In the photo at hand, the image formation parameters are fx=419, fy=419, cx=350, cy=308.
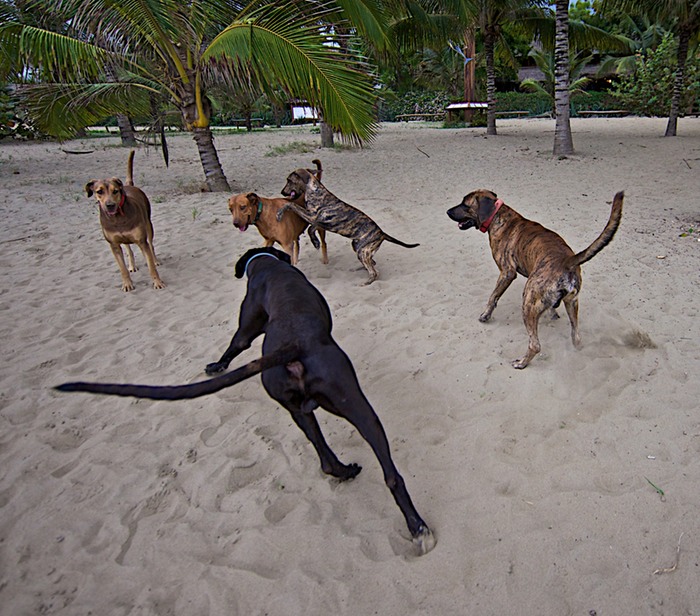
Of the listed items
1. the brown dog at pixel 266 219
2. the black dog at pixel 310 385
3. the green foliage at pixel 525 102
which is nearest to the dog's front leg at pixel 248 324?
the black dog at pixel 310 385

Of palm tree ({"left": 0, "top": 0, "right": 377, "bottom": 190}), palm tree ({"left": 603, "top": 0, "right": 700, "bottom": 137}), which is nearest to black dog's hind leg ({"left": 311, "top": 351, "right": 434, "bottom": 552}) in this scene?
palm tree ({"left": 0, "top": 0, "right": 377, "bottom": 190})

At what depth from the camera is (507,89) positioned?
38.1 meters

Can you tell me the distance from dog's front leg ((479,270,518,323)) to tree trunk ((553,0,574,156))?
9.74 meters

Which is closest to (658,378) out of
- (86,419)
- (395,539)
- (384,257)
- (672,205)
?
(395,539)

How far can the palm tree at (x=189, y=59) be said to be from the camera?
19.0ft

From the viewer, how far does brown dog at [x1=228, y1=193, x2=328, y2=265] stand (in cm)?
437

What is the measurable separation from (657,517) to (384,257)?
406 cm

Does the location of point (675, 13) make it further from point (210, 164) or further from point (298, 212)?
point (298, 212)

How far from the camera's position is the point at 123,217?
176 inches

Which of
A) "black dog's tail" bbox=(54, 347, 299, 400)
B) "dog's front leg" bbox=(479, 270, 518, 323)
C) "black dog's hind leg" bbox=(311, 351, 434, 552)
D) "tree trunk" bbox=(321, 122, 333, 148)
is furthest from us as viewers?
"tree trunk" bbox=(321, 122, 333, 148)

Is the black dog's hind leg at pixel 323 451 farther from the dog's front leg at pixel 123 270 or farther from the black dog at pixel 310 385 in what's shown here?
the dog's front leg at pixel 123 270

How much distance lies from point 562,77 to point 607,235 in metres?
10.6

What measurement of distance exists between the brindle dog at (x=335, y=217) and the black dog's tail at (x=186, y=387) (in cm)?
298

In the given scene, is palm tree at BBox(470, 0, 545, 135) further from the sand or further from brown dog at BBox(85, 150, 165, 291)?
Result: brown dog at BBox(85, 150, 165, 291)
